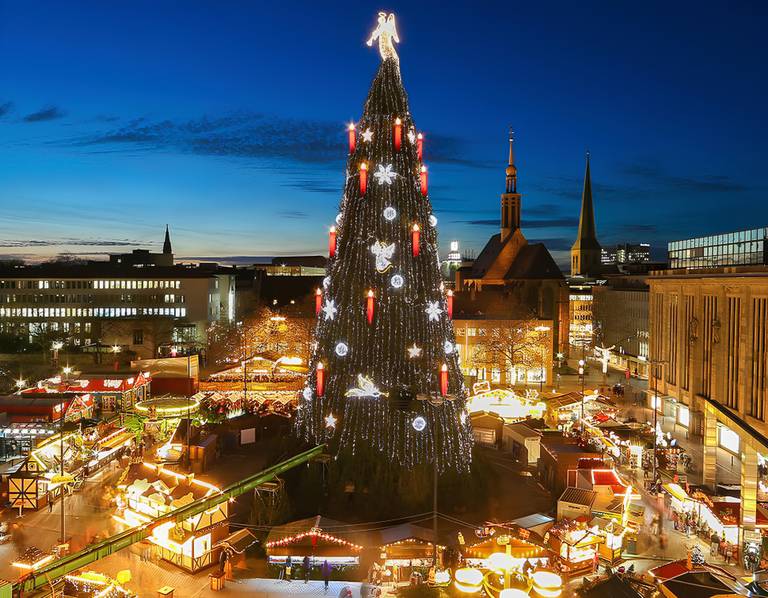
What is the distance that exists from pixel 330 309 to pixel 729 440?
26585 mm

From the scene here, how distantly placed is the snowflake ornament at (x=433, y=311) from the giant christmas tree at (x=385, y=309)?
3cm

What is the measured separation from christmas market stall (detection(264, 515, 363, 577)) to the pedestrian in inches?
5.3

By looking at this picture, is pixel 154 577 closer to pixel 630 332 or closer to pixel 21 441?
pixel 21 441

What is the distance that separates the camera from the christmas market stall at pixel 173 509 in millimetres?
18734

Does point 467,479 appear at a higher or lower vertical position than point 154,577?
higher

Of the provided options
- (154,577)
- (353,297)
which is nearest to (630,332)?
(353,297)

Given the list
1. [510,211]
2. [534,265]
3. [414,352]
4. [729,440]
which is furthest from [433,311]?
[510,211]

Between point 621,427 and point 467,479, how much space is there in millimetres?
15899

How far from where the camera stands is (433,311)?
2091 cm

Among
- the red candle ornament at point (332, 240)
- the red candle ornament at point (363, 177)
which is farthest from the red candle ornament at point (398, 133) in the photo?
the red candle ornament at point (332, 240)

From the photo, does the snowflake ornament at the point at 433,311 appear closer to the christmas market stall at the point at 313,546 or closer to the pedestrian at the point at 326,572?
the christmas market stall at the point at 313,546

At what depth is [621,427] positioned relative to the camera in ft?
113

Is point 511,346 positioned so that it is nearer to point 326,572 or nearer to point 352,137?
point 352,137

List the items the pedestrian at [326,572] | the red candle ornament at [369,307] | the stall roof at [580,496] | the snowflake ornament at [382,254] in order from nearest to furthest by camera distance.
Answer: the pedestrian at [326,572] < the red candle ornament at [369,307] < the snowflake ornament at [382,254] < the stall roof at [580,496]
